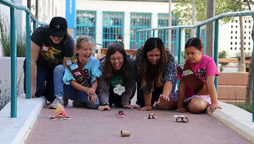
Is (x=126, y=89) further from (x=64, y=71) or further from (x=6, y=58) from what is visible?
(x=6, y=58)

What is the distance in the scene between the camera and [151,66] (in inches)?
211

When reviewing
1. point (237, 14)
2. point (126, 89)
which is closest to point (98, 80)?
point (126, 89)

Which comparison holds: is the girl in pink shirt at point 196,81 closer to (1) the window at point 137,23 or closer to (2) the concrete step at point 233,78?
(2) the concrete step at point 233,78

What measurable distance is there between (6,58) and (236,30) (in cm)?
2854

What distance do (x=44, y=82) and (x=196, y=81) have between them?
1770mm

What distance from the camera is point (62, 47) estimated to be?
18.2ft

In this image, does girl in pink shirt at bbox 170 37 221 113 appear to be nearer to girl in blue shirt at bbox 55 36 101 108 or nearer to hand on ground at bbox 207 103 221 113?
hand on ground at bbox 207 103 221 113

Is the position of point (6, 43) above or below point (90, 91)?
above

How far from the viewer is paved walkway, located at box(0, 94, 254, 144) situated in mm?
3572

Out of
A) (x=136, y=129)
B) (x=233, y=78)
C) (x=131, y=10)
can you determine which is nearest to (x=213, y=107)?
(x=136, y=129)

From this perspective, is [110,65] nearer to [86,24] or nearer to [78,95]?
[78,95]

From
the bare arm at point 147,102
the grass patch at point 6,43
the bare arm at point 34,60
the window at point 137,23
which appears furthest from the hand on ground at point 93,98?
the window at point 137,23

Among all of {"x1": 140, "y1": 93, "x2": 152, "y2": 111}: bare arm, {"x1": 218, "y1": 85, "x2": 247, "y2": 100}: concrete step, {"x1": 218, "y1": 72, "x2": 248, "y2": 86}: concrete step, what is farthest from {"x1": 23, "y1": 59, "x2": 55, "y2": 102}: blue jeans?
{"x1": 218, "y1": 72, "x2": 248, "y2": 86}: concrete step

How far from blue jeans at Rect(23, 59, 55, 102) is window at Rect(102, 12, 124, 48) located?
28177 mm
